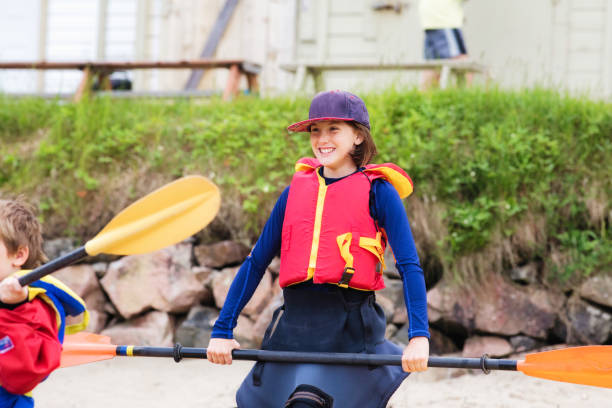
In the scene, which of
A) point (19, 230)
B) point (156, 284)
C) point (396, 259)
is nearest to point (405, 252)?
point (396, 259)

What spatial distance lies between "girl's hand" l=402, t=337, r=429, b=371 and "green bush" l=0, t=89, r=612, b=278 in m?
2.04

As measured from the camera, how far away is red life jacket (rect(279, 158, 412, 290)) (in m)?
2.09

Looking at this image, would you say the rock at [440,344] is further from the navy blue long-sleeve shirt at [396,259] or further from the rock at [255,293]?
the navy blue long-sleeve shirt at [396,259]

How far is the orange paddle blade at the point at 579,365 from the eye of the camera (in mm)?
2275

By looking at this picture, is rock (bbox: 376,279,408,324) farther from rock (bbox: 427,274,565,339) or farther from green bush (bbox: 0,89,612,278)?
green bush (bbox: 0,89,612,278)

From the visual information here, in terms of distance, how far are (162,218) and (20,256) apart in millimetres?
441

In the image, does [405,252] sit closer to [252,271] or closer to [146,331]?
[252,271]

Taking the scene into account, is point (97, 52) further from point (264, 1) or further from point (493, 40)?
point (493, 40)

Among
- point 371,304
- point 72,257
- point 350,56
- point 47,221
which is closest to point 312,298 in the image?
point 371,304

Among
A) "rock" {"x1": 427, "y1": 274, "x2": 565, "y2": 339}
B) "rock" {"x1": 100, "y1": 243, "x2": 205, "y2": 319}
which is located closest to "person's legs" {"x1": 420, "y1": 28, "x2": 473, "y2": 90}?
"rock" {"x1": 427, "y1": 274, "x2": 565, "y2": 339}

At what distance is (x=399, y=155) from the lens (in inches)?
166

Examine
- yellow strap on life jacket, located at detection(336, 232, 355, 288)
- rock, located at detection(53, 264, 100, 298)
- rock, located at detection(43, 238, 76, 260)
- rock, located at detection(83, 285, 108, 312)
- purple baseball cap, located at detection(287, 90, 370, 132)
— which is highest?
purple baseball cap, located at detection(287, 90, 370, 132)

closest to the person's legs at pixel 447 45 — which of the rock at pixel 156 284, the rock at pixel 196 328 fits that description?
the rock at pixel 156 284

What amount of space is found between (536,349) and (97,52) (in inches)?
258
